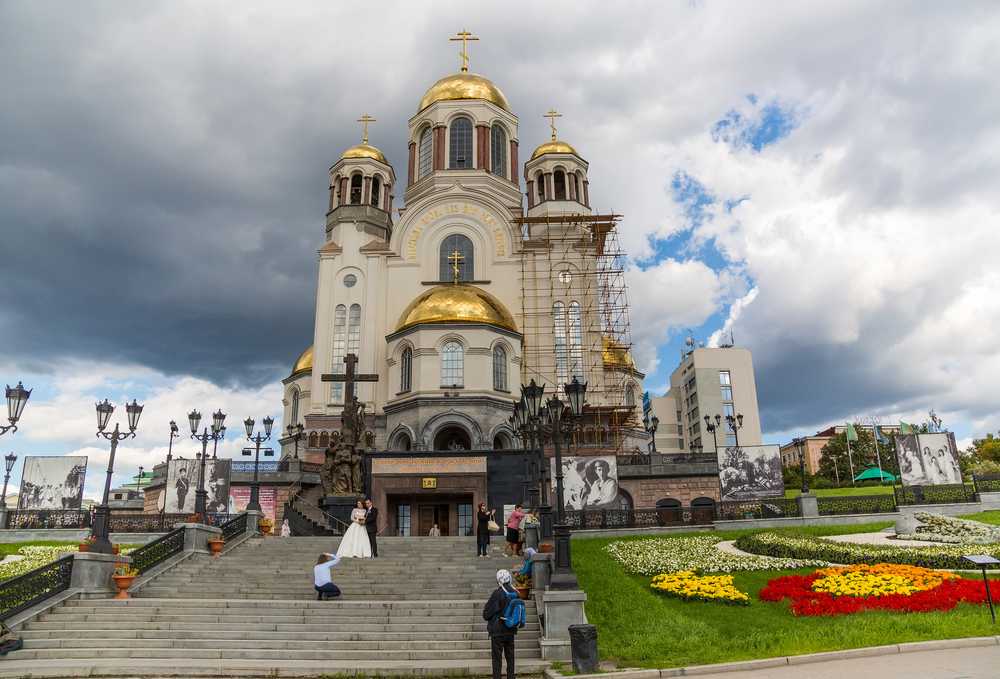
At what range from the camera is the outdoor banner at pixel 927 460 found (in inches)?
969

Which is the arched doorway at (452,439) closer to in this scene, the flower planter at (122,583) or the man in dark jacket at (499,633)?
the flower planter at (122,583)

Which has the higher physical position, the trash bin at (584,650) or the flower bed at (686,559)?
the flower bed at (686,559)

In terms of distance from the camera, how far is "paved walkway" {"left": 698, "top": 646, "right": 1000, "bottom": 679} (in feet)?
23.9

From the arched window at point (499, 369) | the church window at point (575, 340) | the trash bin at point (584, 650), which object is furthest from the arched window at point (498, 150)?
the trash bin at point (584, 650)

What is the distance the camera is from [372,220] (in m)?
39.9

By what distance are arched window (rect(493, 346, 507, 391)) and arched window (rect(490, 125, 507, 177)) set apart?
14685 millimetres

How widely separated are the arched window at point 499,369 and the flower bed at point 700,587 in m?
19.7

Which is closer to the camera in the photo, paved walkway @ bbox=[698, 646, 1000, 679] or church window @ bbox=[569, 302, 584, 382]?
paved walkway @ bbox=[698, 646, 1000, 679]

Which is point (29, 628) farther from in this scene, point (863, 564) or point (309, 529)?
point (863, 564)

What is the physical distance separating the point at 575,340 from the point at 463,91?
1859 cm

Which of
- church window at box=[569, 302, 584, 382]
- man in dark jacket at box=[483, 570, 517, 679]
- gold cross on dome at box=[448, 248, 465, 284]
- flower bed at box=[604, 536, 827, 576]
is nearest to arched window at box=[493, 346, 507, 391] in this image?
church window at box=[569, 302, 584, 382]

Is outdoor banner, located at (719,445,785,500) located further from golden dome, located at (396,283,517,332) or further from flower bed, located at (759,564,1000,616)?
flower bed, located at (759,564,1000,616)

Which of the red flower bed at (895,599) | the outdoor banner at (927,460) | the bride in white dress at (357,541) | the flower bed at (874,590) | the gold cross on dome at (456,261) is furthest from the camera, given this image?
the gold cross on dome at (456,261)

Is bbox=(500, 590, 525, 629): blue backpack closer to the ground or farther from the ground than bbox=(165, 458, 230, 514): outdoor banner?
closer to the ground
